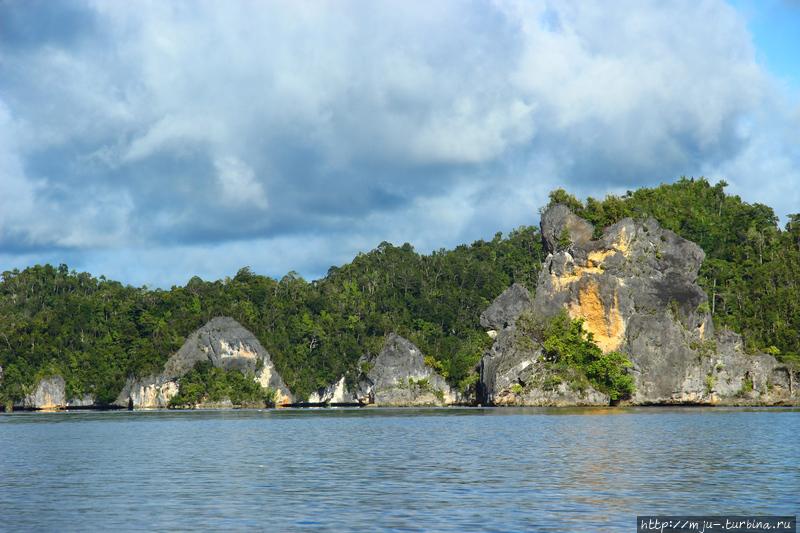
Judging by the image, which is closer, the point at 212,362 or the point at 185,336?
the point at 212,362

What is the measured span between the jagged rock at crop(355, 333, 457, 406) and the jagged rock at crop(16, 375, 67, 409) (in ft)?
193

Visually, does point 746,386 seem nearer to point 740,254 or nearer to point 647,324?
point 647,324

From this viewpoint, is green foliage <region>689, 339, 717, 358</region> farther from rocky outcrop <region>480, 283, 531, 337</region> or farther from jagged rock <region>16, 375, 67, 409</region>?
jagged rock <region>16, 375, 67, 409</region>

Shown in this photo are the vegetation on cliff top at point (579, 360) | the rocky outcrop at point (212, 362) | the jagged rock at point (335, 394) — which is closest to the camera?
the vegetation on cliff top at point (579, 360)

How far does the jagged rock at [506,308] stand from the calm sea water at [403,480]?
92522 mm

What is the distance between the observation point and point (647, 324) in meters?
134

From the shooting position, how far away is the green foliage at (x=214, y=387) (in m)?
169

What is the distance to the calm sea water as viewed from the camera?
28250 millimetres

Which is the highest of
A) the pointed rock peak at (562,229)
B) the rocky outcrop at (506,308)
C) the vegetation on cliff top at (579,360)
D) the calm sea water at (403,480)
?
the pointed rock peak at (562,229)

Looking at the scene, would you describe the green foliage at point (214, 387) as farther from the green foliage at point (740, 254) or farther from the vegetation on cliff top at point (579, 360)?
the green foliage at point (740, 254)

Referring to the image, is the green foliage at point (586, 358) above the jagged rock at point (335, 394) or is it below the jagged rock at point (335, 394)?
above

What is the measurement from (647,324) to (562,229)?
2096 centimetres

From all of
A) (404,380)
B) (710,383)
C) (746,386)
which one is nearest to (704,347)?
(710,383)

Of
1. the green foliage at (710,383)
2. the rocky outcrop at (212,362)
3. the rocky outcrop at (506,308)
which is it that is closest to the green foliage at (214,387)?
the rocky outcrop at (212,362)
